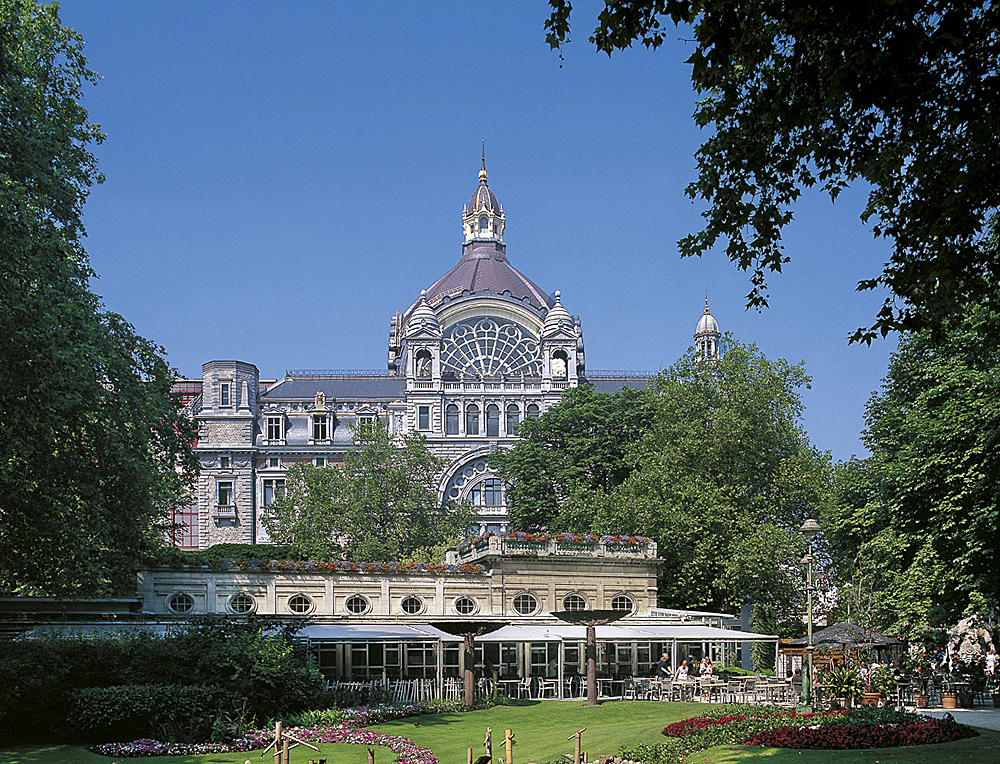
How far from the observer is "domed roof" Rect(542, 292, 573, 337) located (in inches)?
3442

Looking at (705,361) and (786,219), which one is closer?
(786,219)

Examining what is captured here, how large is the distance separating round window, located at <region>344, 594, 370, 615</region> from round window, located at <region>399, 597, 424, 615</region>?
1511mm

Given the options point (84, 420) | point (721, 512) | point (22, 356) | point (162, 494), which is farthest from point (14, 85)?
point (721, 512)

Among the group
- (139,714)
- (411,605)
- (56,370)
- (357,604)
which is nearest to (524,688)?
(411,605)

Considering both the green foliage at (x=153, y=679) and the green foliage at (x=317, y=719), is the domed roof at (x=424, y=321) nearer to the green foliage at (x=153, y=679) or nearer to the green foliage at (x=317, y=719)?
the green foliage at (x=153, y=679)

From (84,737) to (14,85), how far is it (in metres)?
14.9

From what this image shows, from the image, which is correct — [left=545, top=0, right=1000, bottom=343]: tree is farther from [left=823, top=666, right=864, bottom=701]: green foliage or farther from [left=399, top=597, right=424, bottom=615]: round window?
[left=399, top=597, right=424, bottom=615]: round window

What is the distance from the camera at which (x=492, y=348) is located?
8869cm

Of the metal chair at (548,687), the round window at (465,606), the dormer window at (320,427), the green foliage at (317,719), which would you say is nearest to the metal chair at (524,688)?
the metal chair at (548,687)

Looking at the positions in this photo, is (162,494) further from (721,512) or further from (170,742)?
(721,512)

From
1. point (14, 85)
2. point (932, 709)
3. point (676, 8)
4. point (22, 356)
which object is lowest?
point (932, 709)

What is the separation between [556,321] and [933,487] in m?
58.6

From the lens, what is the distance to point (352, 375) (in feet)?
307

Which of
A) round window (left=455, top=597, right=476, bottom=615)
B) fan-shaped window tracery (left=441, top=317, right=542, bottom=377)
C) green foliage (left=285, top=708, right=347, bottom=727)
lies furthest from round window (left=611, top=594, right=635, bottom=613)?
fan-shaped window tracery (left=441, top=317, right=542, bottom=377)
